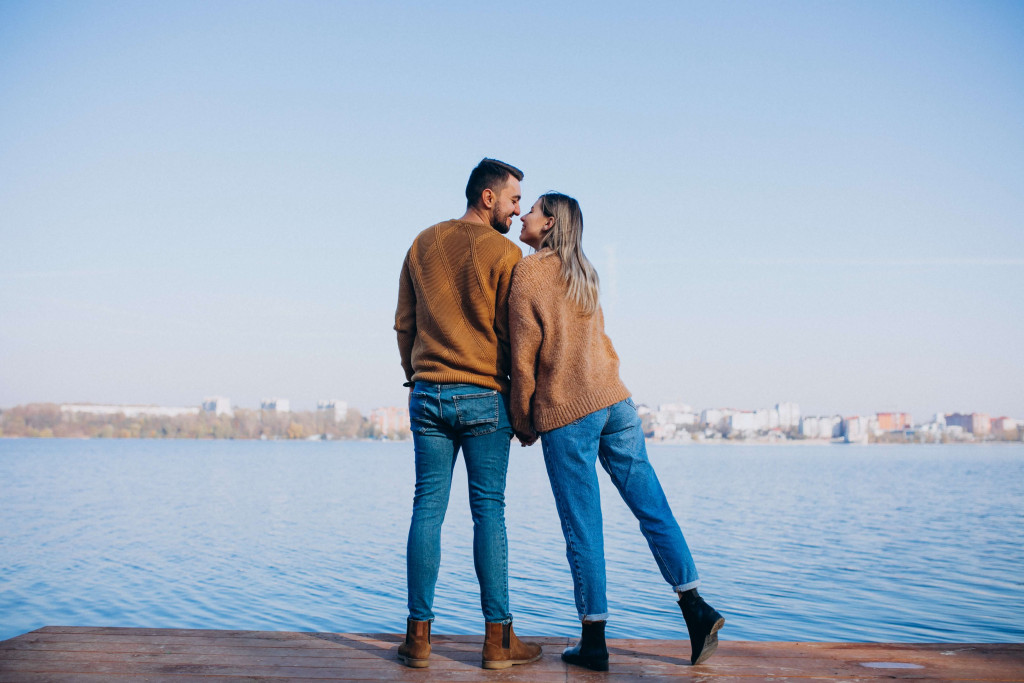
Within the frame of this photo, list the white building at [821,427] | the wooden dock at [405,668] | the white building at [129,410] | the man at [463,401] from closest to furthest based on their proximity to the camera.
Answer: the wooden dock at [405,668], the man at [463,401], the white building at [129,410], the white building at [821,427]

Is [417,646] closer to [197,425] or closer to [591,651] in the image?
[591,651]

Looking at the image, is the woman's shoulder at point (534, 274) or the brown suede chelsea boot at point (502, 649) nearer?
the brown suede chelsea boot at point (502, 649)

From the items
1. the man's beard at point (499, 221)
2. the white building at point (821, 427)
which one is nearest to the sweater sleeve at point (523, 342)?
the man's beard at point (499, 221)

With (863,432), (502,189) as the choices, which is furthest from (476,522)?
(863,432)

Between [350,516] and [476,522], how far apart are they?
17.5 metres

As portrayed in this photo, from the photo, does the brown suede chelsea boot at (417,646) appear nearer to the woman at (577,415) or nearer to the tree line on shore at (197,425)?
the woman at (577,415)

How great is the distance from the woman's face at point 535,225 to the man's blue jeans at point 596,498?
710 millimetres

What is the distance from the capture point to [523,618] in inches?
319

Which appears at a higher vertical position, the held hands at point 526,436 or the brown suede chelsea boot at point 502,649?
the held hands at point 526,436

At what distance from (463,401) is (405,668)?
3.08ft

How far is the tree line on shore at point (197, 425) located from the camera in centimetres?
9800

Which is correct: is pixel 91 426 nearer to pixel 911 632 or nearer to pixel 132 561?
pixel 132 561

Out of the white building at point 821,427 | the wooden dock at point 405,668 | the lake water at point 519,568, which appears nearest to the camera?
the wooden dock at point 405,668

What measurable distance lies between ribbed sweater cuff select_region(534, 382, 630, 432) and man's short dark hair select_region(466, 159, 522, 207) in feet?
2.77
